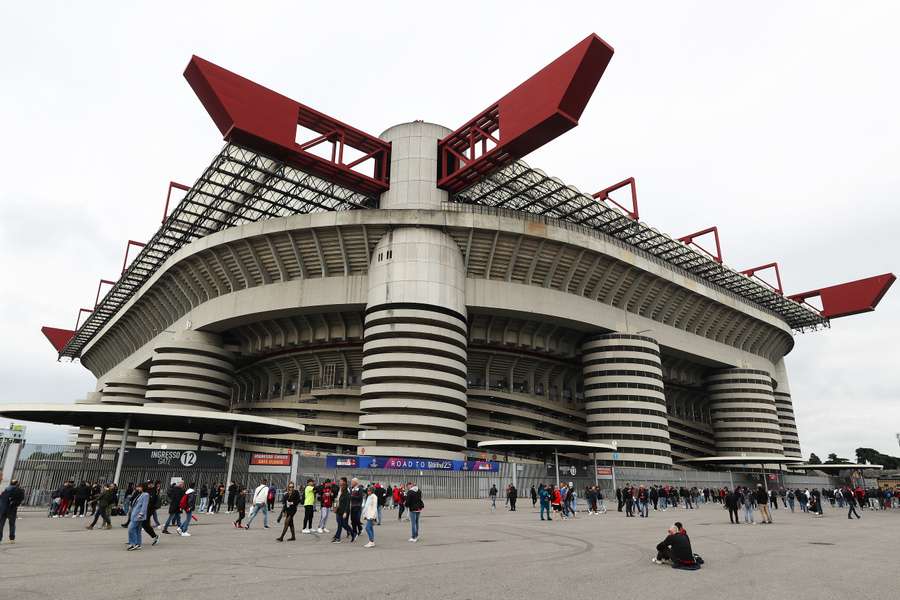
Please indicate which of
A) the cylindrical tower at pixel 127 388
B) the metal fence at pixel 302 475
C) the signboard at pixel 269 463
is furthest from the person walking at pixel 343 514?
the cylindrical tower at pixel 127 388

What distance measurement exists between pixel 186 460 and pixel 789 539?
26380mm

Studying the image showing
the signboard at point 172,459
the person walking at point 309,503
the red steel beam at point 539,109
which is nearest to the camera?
the person walking at point 309,503

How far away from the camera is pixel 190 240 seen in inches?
2322

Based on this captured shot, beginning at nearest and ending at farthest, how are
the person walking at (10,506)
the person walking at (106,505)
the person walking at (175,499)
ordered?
the person walking at (10,506) < the person walking at (175,499) < the person walking at (106,505)

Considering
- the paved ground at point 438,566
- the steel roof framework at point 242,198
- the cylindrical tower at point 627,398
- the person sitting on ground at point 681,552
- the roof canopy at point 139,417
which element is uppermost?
the steel roof framework at point 242,198

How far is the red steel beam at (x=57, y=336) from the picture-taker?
3984 inches

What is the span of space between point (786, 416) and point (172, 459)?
82854 mm

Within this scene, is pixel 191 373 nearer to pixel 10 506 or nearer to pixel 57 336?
pixel 10 506

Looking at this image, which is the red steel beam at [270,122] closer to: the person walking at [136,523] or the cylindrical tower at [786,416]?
the person walking at [136,523]

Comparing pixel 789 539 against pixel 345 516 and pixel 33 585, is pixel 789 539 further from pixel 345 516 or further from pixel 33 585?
pixel 33 585

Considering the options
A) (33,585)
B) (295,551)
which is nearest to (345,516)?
(295,551)

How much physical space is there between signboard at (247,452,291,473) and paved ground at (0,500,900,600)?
12.2 metres

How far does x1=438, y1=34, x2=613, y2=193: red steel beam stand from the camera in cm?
3425

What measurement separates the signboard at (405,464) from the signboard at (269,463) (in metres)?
3.99
